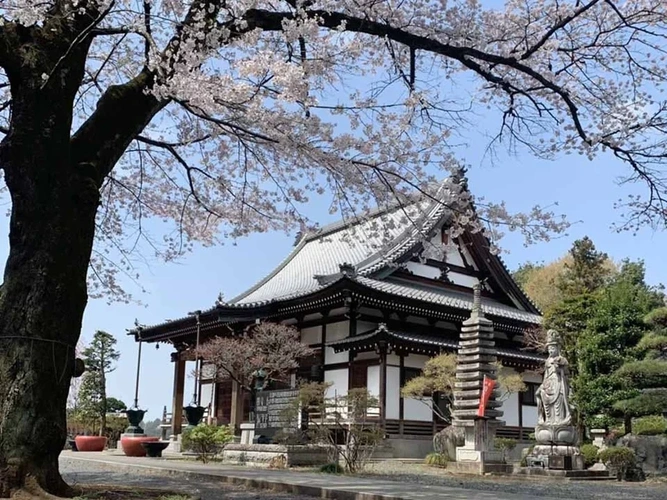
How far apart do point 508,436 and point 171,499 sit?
18855 millimetres

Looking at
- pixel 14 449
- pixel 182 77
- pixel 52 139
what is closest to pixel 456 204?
pixel 182 77

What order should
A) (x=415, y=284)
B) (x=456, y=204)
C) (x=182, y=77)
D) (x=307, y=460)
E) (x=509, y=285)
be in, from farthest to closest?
(x=509, y=285) → (x=415, y=284) → (x=307, y=460) → (x=456, y=204) → (x=182, y=77)

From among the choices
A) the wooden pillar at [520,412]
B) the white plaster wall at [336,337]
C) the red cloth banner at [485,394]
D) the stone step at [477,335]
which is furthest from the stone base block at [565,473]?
the wooden pillar at [520,412]

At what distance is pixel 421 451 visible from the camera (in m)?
20.3

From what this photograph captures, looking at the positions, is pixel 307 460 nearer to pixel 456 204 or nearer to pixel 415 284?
pixel 456 204

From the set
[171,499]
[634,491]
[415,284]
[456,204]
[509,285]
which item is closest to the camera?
[171,499]

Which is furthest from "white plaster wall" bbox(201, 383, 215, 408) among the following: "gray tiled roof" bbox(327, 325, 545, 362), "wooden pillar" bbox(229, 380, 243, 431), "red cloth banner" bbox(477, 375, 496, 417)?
"red cloth banner" bbox(477, 375, 496, 417)

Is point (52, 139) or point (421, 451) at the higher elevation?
point (52, 139)

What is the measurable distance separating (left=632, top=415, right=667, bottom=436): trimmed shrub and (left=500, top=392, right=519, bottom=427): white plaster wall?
527cm

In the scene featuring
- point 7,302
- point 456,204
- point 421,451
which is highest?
point 456,204

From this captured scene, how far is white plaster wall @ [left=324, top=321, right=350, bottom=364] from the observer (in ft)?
71.3

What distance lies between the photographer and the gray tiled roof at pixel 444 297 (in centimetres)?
2135

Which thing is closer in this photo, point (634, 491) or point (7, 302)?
point (7, 302)

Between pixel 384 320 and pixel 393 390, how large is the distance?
7.61 feet
